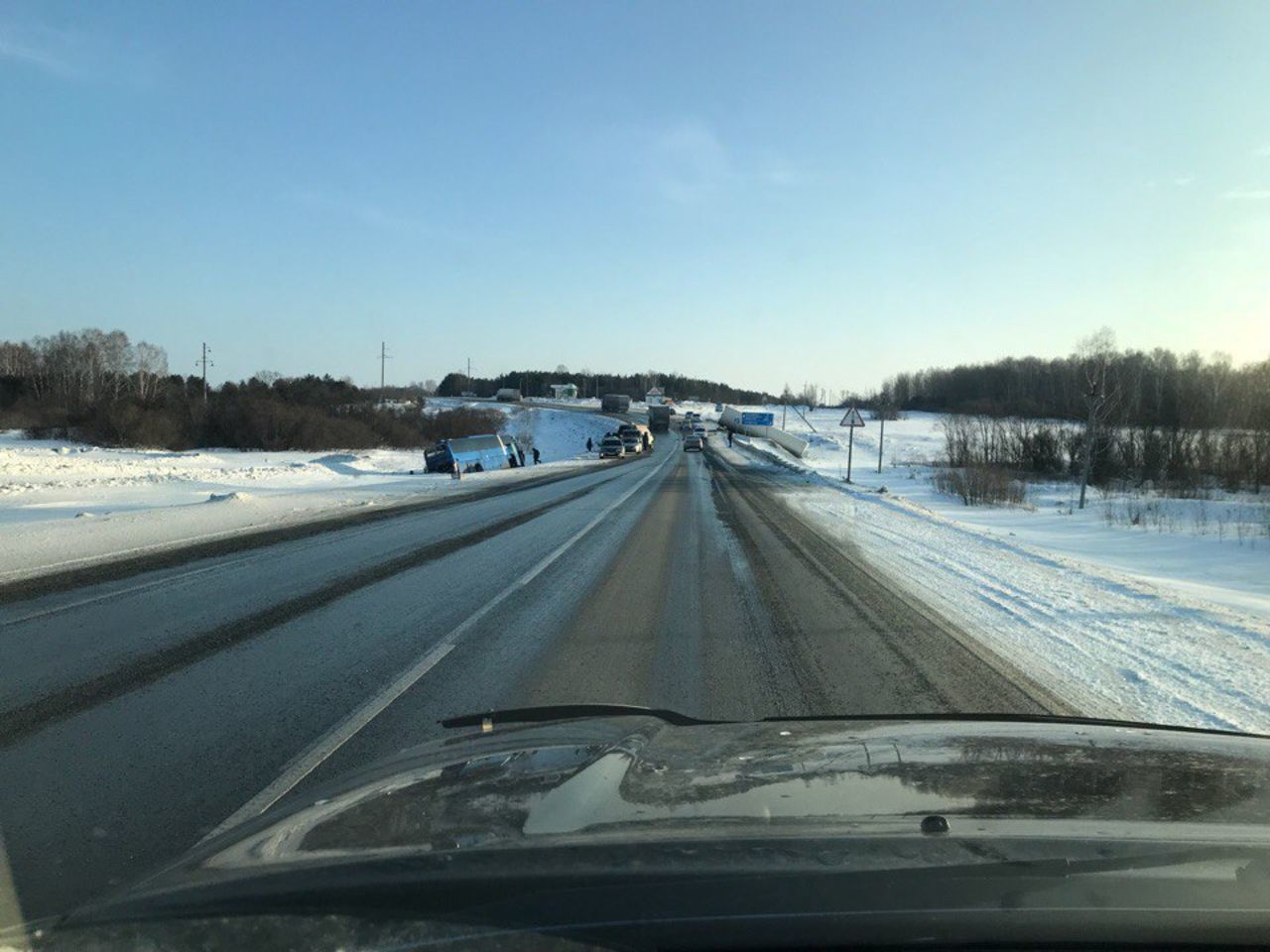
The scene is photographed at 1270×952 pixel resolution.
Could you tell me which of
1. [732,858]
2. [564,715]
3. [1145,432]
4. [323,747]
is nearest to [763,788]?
[732,858]

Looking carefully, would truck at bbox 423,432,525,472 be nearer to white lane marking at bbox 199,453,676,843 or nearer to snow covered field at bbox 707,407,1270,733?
snow covered field at bbox 707,407,1270,733

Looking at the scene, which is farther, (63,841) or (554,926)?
(63,841)

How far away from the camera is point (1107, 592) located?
11.6 m

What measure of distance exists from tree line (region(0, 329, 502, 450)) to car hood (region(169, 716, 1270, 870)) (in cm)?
6300

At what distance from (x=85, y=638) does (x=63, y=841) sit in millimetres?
4158

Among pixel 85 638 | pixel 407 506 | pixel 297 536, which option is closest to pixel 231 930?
pixel 85 638

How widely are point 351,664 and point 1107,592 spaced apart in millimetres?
9819

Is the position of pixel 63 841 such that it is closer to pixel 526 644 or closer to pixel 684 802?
pixel 684 802

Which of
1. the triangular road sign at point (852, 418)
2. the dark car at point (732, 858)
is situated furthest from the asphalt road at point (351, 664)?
the triangular road sign at point (852, 418)

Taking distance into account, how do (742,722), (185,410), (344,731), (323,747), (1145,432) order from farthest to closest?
1. (185,410)
2. (1145,432)
3. (344,731)
4. (323,747)
5. (742,722)

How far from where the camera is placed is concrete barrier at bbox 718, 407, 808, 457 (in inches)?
2958

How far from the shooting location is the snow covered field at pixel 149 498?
42.5ft

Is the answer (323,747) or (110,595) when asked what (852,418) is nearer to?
(110,595)

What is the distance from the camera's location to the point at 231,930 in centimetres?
201
